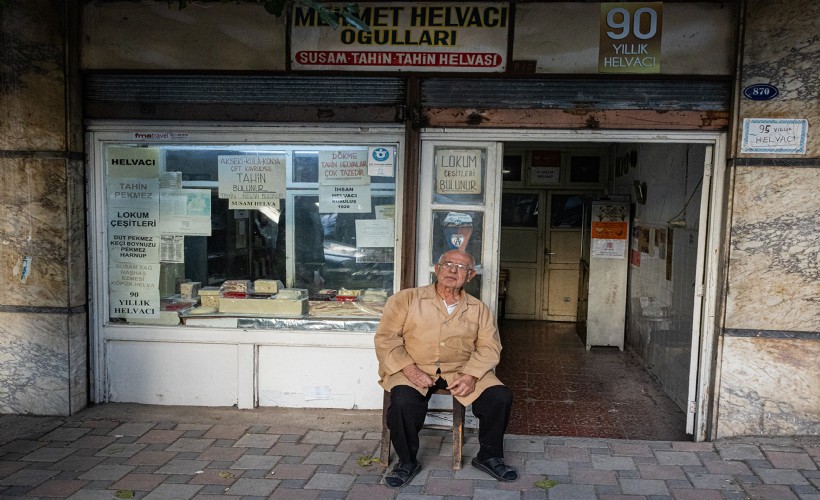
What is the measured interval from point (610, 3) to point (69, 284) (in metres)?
4.37

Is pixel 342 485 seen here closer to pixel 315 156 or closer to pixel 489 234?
pixel 489 234

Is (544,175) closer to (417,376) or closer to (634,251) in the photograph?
(634,251)

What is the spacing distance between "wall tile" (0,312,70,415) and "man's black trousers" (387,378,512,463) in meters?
2.64

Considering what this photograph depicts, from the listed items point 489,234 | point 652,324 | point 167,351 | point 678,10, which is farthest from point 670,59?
point 167,351

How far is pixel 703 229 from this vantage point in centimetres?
459

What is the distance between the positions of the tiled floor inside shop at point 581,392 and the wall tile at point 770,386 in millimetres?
497

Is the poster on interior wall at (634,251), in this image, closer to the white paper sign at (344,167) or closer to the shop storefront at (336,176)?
the shop storefront at (336,176)

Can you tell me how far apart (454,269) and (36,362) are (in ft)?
10.7

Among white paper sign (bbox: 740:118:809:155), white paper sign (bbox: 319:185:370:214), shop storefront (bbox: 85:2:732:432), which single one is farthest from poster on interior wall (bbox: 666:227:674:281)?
white paper sign (bbox: 319:185:370:214)

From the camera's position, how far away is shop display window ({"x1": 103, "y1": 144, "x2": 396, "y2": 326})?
512cm

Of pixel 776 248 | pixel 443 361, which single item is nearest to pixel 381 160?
pixel 443 361

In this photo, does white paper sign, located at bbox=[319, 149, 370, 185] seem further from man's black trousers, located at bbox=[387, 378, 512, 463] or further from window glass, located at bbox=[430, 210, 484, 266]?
man's black trousers, located at bbox=[387, 378, 512, 463]

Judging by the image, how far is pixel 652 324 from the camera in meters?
6.64

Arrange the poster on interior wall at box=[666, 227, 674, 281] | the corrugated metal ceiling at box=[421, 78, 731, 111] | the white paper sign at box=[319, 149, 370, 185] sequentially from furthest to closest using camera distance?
the poster on interior wall at box=[666, 227, 674, 281] < the white paper sign at box=[319, 149, 370, 185] < the corrugated metal ceiling at box=[421, 78, 731, 111]
